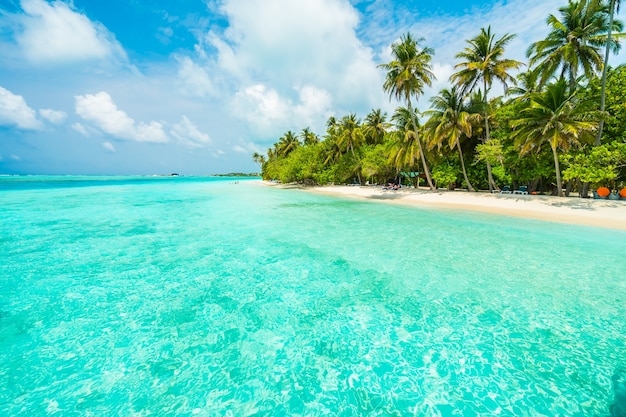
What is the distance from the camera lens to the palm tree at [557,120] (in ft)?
52.7

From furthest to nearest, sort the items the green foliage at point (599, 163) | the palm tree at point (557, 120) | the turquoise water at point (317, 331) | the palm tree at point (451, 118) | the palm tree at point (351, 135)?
1. the palm tree at point (351, 135)
2. the palm tree at point (451, 118)
3. the palm tree at point (557, 120)
4. the green foliage at point (599, 163)
5. the turquoise water at point (317, 331)

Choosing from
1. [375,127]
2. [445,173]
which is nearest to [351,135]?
[375,127]

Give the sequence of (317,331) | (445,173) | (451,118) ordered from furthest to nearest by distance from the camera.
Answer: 1. (445,173)
2. (451,118)
3. (317,331)

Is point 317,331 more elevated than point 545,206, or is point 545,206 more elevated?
point 545,206

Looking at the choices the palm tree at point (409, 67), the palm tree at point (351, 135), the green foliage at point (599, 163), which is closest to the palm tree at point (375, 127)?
the palm tree at point (351, 135)

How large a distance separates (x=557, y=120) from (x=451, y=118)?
8.70 metres

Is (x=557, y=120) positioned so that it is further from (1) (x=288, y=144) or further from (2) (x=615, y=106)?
(1) (x=288, y=144)

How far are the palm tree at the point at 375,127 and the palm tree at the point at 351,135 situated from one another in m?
2.11

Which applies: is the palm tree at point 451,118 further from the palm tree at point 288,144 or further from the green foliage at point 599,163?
the palm tree at point 288,144

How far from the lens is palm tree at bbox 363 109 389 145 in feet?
135

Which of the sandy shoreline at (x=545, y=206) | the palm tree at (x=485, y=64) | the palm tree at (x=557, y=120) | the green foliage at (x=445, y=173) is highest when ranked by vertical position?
the palm tree at (x=485, y=64)

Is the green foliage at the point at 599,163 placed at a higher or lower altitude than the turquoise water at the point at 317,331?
higher

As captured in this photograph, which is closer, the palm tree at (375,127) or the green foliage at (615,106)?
the green foliage at (615,106)

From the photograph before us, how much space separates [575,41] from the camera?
18.1 meters
